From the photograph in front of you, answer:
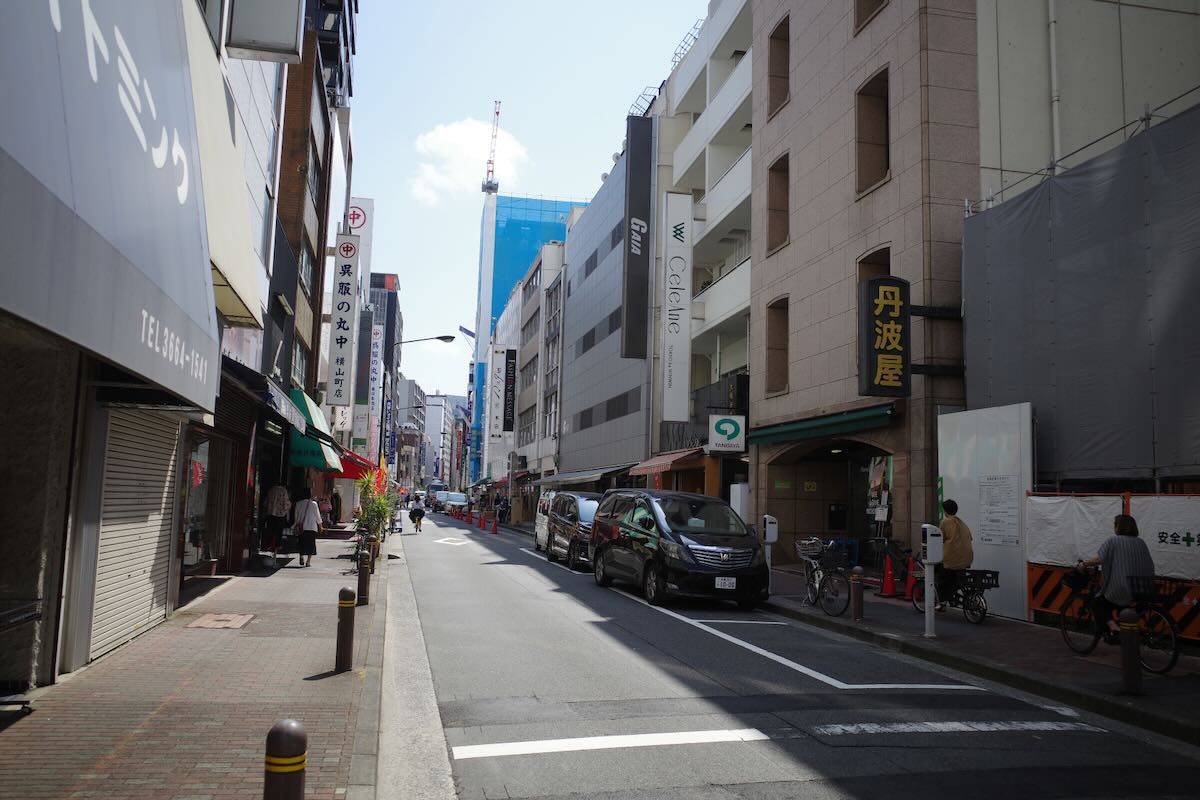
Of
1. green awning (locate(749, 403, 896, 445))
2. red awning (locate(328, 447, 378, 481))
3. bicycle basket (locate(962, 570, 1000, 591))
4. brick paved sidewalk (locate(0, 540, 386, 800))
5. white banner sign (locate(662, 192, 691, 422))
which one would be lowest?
brick paved sidewalk (locate(0, 540, 386, 800))

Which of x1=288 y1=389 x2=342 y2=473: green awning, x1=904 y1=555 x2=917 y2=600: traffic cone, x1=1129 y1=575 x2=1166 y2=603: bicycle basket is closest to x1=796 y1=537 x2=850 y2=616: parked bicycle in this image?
x1=904 y1=555 x2=917 y2=600: traffic cone

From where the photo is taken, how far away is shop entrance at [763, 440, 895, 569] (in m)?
22.4

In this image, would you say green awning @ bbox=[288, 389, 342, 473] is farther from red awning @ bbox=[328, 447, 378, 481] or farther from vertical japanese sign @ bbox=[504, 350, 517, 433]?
vertical japanese sign @ bbox=[504, 350, 517, 433]

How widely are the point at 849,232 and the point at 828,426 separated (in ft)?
14.3

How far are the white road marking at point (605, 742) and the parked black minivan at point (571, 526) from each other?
14021mm

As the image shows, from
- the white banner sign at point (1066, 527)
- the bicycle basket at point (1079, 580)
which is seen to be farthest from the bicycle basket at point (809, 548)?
the bicycle basket at point (1079, 580)

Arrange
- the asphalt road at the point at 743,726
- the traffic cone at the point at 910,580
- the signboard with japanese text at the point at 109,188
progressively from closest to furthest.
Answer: the signboard with japanese text at the point at 109,188 → the asphalt road at the point at 743,726 → the traffic cone at the point at 910,580

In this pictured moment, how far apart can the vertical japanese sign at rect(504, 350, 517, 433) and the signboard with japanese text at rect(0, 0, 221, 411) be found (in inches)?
2648

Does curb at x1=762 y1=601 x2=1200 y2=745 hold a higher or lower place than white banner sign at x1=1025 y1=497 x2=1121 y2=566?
lower

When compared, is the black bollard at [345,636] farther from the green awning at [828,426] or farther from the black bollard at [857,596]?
the green awning at [828,426]

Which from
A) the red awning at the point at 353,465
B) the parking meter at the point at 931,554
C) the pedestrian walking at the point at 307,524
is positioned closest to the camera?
the parking meter at the point at 931,554

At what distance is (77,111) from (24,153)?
3.22 feet

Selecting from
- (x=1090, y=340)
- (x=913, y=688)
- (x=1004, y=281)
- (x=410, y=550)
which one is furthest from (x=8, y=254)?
(x=410, y=550)

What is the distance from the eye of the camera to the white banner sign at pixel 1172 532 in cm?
1041
